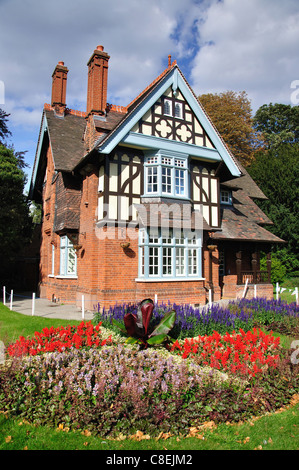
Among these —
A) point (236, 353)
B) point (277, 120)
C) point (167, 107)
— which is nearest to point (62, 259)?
point (167, 107)

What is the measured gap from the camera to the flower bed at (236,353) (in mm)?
5879

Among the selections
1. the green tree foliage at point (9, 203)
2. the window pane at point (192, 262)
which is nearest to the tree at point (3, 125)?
the green tree foliage at point (9, 203)

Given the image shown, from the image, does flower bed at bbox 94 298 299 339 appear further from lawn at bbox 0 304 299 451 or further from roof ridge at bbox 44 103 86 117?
roof ridge at bbox 44 103 86 117

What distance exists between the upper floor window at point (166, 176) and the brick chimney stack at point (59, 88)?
8769mm

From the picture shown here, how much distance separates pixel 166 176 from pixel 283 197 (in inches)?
752

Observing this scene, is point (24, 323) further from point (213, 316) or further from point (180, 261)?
point (180, 261)

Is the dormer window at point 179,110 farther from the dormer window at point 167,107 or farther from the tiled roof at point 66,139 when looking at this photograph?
the tiled roof at point 66,139

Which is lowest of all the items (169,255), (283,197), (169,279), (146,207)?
(169,279)

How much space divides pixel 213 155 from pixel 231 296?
7.39 meters

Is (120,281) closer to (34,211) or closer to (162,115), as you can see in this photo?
(162,115)

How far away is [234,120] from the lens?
35.2 m

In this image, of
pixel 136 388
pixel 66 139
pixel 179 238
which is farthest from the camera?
pixel 66 139
